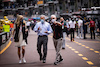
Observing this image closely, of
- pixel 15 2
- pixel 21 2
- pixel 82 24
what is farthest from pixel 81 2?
pixel 15 2

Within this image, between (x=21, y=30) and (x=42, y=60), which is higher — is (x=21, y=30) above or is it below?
above

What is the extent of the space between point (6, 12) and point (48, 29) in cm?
16624

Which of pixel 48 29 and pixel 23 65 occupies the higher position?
pixel 48 29

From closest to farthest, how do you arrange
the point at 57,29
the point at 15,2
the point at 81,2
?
the point at 57,29, the point at 81,2, the point at 15,2

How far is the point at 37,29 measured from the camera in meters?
9.91

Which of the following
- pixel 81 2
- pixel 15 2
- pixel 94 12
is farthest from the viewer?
pixel 15 2

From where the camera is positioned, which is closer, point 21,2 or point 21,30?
point 21,30

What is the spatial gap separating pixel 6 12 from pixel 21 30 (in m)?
166

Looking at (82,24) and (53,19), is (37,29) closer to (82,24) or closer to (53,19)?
(53,19)

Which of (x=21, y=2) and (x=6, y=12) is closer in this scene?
(x=21, y=2)

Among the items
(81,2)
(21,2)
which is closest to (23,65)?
(81,2)

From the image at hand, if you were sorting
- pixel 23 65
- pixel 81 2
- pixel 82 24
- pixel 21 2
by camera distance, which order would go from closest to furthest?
pixel 23 65 < pixel 82 24 < pixel 81 2 < pixel 21 2

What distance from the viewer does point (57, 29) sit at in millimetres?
9875

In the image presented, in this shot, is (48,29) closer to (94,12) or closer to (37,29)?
(37,29)
